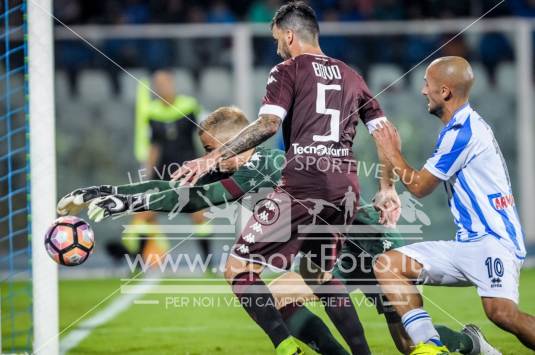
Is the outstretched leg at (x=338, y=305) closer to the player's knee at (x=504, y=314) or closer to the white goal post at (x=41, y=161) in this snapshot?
the player's knee at (x=504, y=314)

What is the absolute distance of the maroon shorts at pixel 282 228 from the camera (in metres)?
5.06

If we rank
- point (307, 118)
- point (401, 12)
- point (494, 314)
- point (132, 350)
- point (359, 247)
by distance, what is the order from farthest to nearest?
point (401, 12), point (132, 350), point (359, 247), point (307, 118), point (494, 314)

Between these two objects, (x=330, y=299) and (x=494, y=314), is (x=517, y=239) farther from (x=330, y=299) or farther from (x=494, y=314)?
(x=330, y=299)

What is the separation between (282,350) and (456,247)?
1.13 m

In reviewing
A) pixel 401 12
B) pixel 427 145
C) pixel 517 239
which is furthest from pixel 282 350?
pixel 401 12

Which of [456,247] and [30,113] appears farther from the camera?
[30,113]

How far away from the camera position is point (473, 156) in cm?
495

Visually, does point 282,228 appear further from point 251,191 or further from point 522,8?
point 522,8

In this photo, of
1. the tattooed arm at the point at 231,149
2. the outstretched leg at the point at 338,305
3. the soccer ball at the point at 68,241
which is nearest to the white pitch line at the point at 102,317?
the soccer ball at the point at 68,241

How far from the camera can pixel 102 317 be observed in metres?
7.91

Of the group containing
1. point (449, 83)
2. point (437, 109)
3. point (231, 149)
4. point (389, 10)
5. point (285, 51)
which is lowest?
point (231, 149)

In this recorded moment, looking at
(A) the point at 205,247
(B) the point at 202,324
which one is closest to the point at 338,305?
(B) the point at 202,324

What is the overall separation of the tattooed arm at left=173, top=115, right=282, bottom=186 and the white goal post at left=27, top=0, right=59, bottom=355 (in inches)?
40.3

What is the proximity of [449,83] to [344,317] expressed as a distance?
60.0 inches
